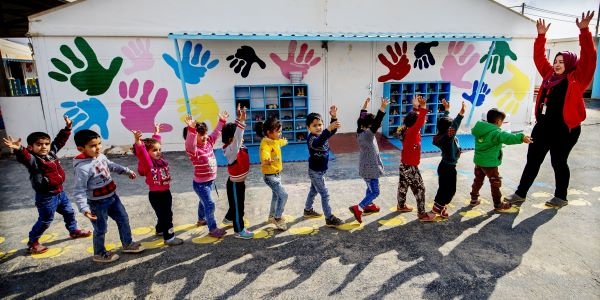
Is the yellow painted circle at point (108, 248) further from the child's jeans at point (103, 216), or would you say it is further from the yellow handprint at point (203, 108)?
the yellow handprint at point (203, 108)

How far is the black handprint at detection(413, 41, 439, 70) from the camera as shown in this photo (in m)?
9.41

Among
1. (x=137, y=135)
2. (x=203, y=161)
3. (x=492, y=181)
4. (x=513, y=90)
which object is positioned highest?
(x=513, y=90)

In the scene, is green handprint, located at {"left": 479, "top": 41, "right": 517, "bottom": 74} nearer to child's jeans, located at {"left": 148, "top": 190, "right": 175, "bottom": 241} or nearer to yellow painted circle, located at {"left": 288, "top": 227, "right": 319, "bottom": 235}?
yellow painted circle, located at {"left": 288, "top": 227, "right": 319, "bottom": 235}

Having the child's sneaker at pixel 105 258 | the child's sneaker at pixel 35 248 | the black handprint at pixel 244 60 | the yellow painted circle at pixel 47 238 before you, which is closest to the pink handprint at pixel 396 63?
the black handprint at pixel 244 60

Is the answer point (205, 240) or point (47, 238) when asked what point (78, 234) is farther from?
point (205, 240)

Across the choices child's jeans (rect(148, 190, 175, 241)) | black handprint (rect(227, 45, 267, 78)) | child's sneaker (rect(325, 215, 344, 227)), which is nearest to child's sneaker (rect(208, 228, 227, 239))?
child's jeans (rect(148, 190, 175, 241))

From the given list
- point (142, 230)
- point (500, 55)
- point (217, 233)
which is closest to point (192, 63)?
point (142, 230)

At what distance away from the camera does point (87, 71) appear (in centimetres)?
790

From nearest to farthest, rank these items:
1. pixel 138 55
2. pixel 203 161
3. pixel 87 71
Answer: pixel 203 161, pixel 87 71, pixel 138 55

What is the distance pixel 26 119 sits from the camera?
7898mm

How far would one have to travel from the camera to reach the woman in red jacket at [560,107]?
4.15 m

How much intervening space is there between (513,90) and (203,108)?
8792 millimetres

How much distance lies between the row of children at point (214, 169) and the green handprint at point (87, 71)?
4.67 meters

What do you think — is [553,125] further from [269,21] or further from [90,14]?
[90,14]
